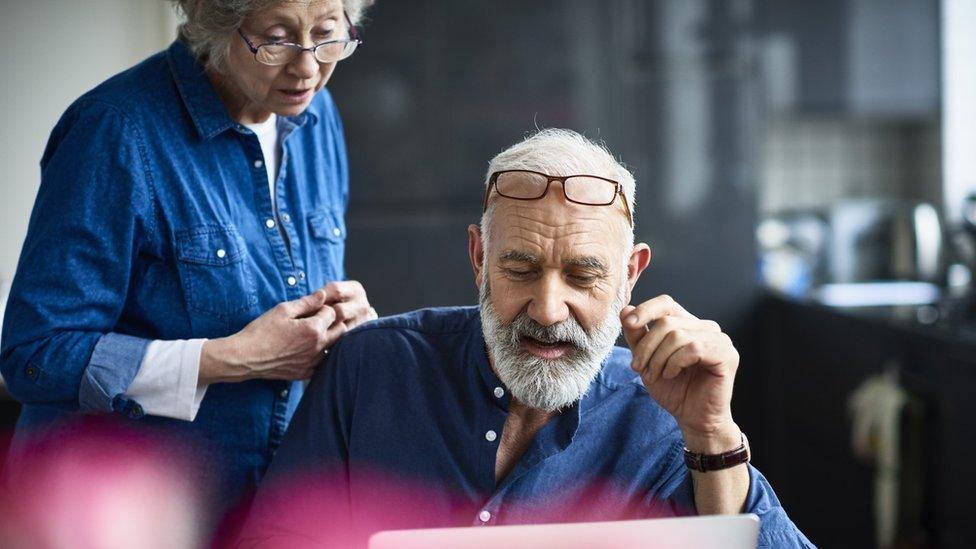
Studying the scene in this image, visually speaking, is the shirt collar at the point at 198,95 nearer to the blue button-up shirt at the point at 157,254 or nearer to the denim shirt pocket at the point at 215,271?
the blue button-up shirt at the point at 157,254

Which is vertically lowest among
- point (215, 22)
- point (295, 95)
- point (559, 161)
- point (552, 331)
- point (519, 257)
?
point (552, 331)

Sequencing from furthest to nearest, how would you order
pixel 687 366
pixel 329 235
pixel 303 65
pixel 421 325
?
1. pixel 329 235
2. pixel 421 325
3. pixel 303 65
4. pixel 687 366

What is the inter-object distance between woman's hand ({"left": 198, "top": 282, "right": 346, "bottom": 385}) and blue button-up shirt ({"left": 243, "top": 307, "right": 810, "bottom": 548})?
0.19 ft

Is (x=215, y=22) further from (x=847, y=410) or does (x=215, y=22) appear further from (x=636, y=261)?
(x=847, y=410)

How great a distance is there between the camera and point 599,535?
1.03 meters

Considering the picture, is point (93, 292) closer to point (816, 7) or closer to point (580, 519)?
point (580, 519)

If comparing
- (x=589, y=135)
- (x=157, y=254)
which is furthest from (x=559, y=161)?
(x=589, y=135)

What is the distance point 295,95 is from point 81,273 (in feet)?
1.37

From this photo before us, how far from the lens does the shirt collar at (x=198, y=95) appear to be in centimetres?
167

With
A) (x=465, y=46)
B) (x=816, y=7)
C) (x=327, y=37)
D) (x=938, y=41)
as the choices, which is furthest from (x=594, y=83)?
(x=327, y=37)

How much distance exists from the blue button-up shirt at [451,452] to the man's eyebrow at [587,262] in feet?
0.69

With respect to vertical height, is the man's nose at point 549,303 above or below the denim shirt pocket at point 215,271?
below

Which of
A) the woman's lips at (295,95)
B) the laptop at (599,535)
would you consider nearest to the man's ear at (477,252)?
the woman's lips at (295,95)

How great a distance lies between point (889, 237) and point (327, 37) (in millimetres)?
4467
